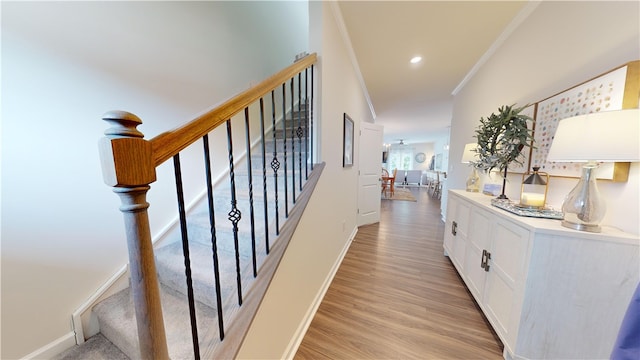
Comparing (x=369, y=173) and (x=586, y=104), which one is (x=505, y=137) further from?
(x=369, y=173)

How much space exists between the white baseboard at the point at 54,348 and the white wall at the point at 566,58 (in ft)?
10.3

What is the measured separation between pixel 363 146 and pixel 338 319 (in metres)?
2.66

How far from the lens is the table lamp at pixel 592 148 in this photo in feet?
2.93

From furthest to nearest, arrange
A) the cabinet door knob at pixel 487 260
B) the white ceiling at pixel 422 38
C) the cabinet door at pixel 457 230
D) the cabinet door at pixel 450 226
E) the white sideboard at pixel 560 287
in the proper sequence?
the cabinet door at pixel 450 226
the cabinet door at pixel 457 230
the white ceiling at pixel 422 38
the cabinet door knob at pixel 487 260
the white sideboard at pixel 560 287

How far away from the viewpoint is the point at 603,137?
3.07 feet

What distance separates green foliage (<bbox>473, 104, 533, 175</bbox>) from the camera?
1586 millimetres

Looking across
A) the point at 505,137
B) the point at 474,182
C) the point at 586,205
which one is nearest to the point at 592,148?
the point at 586,205

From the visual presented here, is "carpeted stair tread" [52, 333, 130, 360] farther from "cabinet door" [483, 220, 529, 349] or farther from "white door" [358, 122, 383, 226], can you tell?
"white door" [358, 122, 383, 226]

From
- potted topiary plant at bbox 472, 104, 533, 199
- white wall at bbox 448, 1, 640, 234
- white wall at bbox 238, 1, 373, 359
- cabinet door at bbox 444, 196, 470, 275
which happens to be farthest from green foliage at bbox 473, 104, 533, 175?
white wall at bbox 238, 1, 373, 359

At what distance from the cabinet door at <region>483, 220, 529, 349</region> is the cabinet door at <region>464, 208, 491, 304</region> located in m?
0.09

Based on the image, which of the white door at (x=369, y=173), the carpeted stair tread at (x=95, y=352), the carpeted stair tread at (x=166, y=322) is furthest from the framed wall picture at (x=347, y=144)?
the carpeted stair tread at (x=95, y=352)

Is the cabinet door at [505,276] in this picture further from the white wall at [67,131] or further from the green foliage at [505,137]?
the white wall at [67,131]

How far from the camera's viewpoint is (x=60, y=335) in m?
1.15

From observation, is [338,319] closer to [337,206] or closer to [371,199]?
[337,206]
